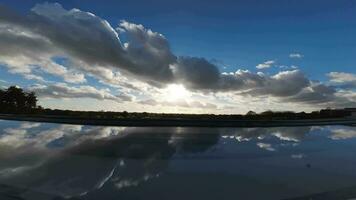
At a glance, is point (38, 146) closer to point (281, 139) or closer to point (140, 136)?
point (140, 136)

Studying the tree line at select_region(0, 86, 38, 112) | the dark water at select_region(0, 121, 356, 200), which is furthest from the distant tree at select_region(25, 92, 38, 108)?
the dark water at select_region(0, 121, 356, 200)

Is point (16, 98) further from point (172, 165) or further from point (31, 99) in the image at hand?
point (172, 165)

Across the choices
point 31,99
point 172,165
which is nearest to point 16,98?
point 31,99

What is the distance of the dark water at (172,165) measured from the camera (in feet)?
32.8

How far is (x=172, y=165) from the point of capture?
12055mm

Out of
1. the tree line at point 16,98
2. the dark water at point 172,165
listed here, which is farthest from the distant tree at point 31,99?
the dark water at point 172,165

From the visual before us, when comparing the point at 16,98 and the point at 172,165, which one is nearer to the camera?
the point at 172,165

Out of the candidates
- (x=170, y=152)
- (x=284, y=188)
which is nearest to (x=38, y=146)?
(x=170, y=152)

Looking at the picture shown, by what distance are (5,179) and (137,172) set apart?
3839mm

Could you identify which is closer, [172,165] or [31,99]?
[172,165]

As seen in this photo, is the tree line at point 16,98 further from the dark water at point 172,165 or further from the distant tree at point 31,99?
the dark water at point 172,165

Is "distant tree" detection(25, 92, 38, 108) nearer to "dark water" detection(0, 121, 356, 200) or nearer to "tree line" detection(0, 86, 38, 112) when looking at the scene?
"tree line" detection(0, 86, 38, 112)

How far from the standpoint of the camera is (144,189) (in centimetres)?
980

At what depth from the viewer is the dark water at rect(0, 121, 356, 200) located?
32.8ft
